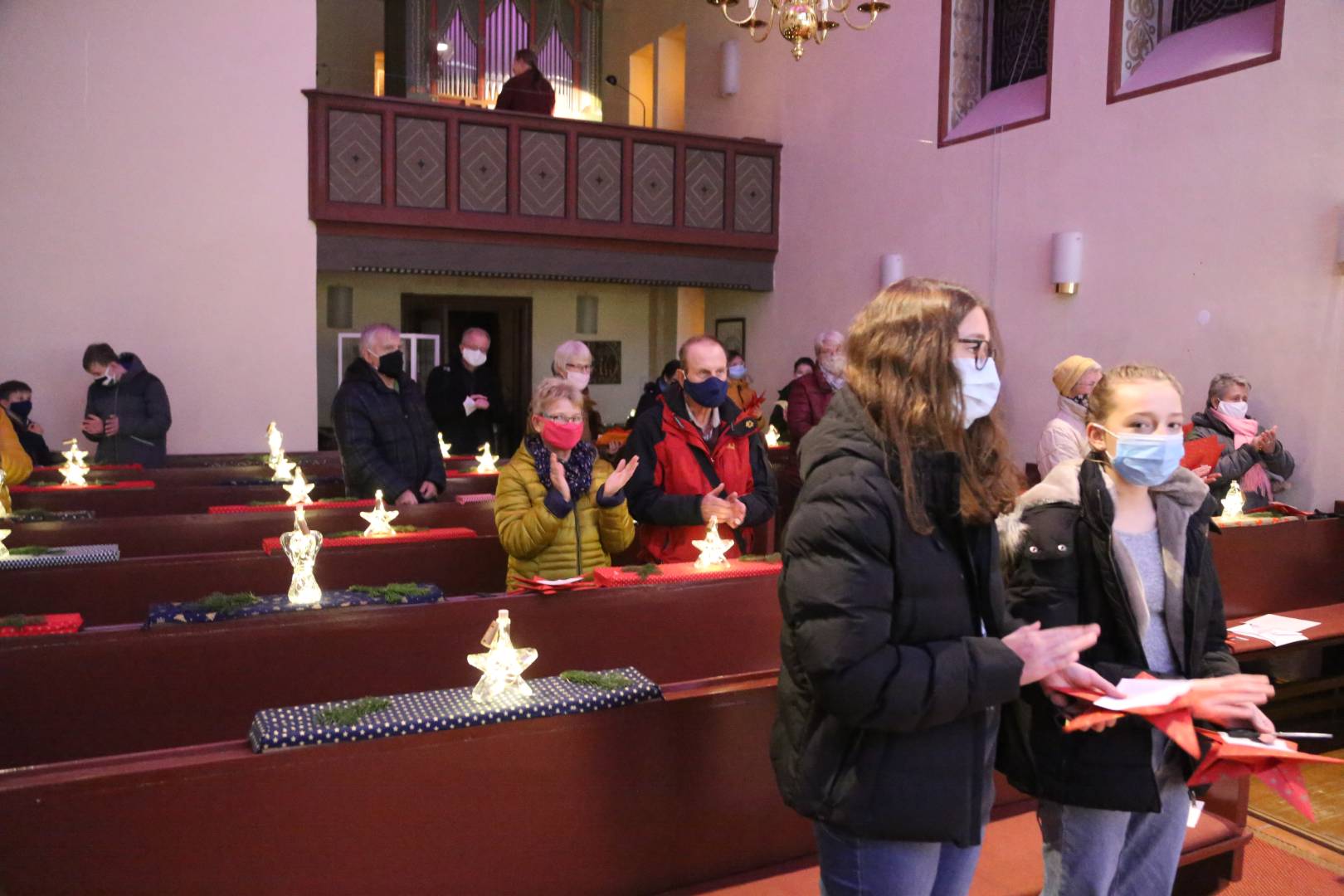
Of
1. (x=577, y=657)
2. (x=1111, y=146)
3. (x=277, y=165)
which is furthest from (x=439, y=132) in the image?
(x=577, y=657)

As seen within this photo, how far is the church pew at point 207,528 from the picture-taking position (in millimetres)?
4355

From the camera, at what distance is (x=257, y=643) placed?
9.78ft

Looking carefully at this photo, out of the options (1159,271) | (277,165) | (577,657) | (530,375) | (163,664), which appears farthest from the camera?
(530,375)

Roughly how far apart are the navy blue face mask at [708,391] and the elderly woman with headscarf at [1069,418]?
1.52 m

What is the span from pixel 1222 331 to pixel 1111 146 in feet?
5.04

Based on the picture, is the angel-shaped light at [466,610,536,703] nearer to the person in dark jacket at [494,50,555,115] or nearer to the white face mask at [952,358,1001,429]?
the white face mask at [952,358,1001,429]

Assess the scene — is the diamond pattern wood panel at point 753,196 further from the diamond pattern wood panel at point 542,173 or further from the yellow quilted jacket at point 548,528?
the yellow quilted jacket at point 548,528

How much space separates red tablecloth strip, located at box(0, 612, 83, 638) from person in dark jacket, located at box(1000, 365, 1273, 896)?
237 centimetres

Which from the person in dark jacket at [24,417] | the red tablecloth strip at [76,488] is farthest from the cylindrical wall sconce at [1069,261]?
the person in dark jacket at [24,417]

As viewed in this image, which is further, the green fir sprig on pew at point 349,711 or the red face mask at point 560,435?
the red face mask at point 560,435

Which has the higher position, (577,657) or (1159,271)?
(1159,271)

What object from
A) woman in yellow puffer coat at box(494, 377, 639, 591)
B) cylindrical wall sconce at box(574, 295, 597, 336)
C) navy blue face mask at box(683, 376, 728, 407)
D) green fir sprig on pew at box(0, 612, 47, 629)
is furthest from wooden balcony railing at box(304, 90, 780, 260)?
green fir sprig on pew at box(0, 612, 47, 629)

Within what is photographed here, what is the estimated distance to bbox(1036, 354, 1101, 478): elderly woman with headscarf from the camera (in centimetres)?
450

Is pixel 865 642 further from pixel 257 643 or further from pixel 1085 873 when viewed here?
pixel 257 643
